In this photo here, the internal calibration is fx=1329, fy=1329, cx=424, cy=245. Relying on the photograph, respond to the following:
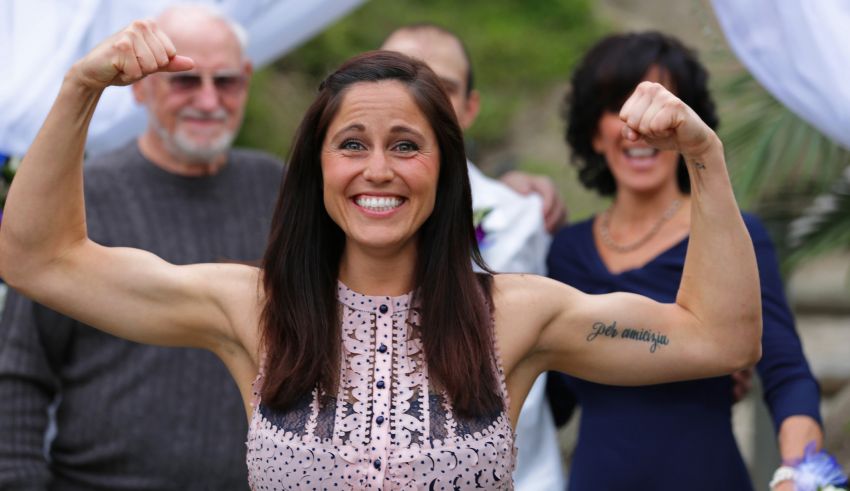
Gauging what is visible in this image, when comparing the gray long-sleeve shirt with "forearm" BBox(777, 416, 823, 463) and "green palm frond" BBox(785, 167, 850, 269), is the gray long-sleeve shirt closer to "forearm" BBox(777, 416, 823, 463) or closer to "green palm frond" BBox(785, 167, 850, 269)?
"forearm" BBox(777, 416, 823, 463)

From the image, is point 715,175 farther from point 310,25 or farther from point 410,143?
point 310,25

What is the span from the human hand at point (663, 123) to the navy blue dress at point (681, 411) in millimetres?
853

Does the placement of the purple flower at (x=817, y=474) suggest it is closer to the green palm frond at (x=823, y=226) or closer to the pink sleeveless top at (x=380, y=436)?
the pink sleeveless top at (x=380, y=436)

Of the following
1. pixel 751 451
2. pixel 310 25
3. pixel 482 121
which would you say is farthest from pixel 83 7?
pixel 482 121

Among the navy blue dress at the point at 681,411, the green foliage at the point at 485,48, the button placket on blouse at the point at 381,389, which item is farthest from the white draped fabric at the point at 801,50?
the green foliage at the point at 485,48

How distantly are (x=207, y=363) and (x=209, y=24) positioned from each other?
976 millimetres

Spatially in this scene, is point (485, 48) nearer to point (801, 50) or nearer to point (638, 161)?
point (638, 161)

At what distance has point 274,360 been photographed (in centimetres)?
246

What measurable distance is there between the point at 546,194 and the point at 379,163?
61.5 inches

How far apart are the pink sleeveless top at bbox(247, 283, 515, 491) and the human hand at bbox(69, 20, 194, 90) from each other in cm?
60

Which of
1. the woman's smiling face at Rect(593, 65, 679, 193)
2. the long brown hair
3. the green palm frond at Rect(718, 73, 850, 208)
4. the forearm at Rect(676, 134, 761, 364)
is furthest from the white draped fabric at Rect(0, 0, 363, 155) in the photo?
the forearm at Rect(676, 134, 761, 364)

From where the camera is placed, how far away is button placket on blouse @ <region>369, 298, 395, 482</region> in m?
2.37

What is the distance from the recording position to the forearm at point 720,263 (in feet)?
7.91

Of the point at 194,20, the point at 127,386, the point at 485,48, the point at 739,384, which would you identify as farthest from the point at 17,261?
the point at 485,48
